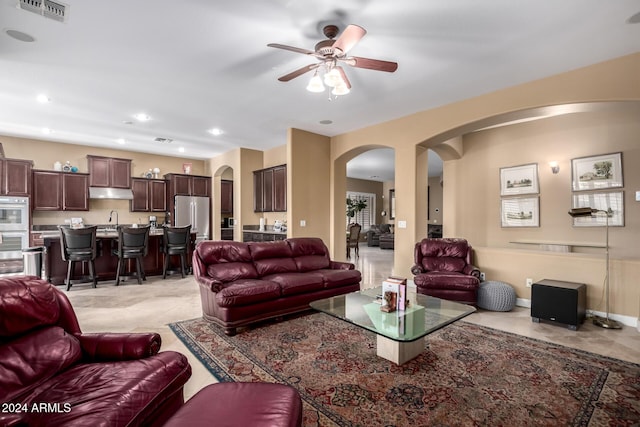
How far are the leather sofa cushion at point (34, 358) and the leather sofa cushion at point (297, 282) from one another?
7.05ft

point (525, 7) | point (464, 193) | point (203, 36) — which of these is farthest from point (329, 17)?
point (464, 193)

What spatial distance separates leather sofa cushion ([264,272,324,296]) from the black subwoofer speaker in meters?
2.59

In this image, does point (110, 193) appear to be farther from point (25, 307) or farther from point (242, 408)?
point (242, 408)

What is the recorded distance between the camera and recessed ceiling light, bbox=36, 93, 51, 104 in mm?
4434

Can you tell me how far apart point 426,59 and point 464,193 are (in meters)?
3.76

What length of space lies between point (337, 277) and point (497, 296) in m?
2.14

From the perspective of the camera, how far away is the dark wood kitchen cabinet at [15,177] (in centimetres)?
628

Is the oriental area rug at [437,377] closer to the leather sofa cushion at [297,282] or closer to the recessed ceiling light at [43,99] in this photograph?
the leather sofa cushion at [297,282]

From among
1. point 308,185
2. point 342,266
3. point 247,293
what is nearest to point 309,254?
point 342,266

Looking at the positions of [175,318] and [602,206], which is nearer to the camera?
[175,318]

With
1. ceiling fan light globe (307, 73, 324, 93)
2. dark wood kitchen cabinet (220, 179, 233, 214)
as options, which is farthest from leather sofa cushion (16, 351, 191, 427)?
dark wood kitchen cabinet (220, 179, 233, 214)

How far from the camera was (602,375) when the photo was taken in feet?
7.98

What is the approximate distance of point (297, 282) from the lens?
149 inches

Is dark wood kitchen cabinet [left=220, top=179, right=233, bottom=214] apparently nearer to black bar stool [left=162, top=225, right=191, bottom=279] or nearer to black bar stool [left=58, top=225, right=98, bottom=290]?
black bar stool [left=162, top=225, right=191, bottom=279]
